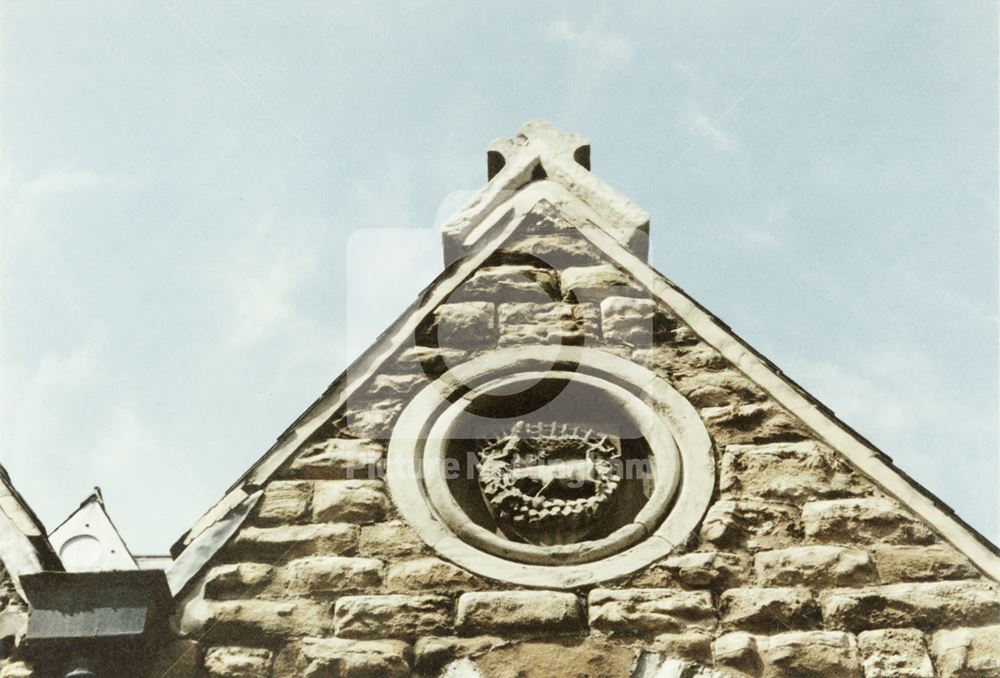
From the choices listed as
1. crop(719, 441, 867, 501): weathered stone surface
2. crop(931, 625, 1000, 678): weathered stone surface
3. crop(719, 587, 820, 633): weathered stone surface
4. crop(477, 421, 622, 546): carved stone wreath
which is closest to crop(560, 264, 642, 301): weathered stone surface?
crop(477, 421, 622, 546): carved stone wreath

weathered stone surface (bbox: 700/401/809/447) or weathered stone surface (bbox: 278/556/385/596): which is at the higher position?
weathered stone surface (bbox: 700/401/809/447)

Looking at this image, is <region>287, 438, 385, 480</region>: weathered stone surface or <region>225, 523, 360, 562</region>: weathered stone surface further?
<region>287, 438, 385, 480</region>: weathered stone surface

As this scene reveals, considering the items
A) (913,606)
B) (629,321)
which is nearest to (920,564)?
(913,606)

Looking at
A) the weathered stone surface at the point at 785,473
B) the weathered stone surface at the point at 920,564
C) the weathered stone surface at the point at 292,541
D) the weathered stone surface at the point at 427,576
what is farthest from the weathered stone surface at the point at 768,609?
the weathered stone surface at the point at 292,541

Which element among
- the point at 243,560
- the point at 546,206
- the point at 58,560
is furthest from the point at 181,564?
the point at 546,206

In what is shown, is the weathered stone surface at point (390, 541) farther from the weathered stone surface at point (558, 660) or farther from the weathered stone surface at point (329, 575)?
the weathered stone surface at point (558, 660)

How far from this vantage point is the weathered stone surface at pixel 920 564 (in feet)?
13.0

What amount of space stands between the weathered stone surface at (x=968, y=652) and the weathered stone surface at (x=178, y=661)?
2.42 m

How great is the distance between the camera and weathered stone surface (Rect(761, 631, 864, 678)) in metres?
3.67

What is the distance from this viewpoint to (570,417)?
4691 millimetres

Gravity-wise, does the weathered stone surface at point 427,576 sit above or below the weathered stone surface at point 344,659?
above

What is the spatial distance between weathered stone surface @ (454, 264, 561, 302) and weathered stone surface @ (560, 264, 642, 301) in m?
0.06

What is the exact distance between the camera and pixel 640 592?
392cm

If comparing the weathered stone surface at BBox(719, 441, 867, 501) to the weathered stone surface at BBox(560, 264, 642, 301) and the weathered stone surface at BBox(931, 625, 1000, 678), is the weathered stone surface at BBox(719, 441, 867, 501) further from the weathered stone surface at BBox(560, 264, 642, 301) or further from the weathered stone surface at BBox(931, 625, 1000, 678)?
the weathered stone surface at BBox(560, 264, 642, 301)
